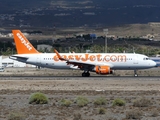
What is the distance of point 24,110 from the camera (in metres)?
42.8

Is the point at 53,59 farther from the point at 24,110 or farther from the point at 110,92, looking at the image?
the point at 24,110

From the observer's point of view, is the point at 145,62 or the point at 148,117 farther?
the point at 145,62

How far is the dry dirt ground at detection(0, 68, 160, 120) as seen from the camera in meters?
40.0

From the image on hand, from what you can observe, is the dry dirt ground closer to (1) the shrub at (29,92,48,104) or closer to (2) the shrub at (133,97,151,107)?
(2) the shrub at (133,97,151,107)

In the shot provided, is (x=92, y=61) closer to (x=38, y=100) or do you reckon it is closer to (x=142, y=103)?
(x=38, y=100)

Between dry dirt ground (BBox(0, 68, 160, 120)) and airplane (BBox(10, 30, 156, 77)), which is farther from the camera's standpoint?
airplane (BBox(10, 30, 156, 77))

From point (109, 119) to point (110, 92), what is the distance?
18103mm

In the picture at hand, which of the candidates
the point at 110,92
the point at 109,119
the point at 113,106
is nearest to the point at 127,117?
the point at 109,119

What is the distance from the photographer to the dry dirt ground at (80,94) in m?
40.0

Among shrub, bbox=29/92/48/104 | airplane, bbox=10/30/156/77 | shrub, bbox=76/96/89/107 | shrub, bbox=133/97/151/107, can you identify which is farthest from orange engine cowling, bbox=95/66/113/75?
shrub, bbox=133/97/151/107

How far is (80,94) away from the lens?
5431 centimetres

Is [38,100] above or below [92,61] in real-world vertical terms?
below

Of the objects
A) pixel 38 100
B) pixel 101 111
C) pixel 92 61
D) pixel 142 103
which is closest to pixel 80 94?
pixel 38 100

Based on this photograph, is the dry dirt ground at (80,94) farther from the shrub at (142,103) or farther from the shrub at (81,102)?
the shrub at (81,102)
